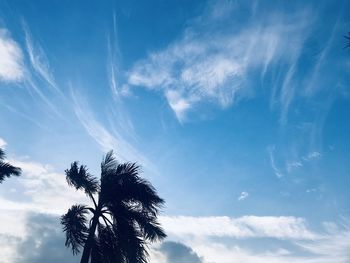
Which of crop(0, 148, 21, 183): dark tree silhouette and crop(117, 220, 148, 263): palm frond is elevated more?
crop(0, 148, 21, 183): dark tree silhouette

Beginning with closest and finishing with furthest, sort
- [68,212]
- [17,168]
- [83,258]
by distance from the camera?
[83,258]
[68,212]
[17,168]

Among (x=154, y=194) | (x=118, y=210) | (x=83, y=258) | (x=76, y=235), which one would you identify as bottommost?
(x=83, y=258)

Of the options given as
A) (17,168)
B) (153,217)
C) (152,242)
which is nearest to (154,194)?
(153,217)

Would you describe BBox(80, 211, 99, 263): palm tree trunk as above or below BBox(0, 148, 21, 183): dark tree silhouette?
below

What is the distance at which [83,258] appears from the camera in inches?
517

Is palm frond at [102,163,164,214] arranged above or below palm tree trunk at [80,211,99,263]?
above

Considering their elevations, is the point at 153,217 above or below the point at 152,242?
above

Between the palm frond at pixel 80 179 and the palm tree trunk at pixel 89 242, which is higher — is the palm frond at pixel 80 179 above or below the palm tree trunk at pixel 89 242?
above

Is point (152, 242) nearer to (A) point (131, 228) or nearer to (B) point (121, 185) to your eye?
(A) point (131, 228)

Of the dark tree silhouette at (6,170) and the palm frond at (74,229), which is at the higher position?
the dark tree silhouette at (6,170)

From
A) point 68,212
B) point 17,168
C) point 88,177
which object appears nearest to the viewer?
point 68,212

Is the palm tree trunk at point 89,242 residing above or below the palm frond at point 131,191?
below

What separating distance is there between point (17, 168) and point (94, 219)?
5.75 m

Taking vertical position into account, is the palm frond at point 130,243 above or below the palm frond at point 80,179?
below
